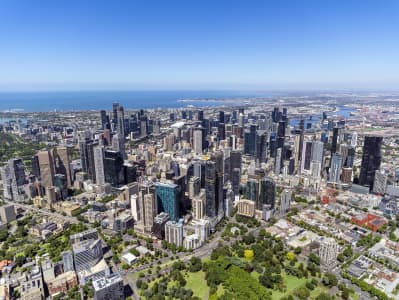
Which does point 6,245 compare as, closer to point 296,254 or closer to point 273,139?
point 296,254

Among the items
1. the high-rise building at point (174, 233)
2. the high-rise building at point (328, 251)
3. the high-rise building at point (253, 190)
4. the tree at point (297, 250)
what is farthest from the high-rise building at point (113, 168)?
the high-rise building at point (328, 251)

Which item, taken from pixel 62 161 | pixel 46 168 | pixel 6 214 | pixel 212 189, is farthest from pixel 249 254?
pixel 62 161

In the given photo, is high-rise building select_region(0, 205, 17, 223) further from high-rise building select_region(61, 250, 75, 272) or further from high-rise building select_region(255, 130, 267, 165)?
high-rise building select_region(255, 130, 267, 165)

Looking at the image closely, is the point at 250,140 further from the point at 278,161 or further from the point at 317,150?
the point at 317,150

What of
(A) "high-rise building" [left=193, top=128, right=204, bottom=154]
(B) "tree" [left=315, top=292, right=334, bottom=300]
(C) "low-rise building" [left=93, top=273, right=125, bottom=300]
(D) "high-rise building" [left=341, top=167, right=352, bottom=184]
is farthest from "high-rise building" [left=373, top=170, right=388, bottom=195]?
(C) "low-rise building" [left=93, top=273, right=125, bottom=300]

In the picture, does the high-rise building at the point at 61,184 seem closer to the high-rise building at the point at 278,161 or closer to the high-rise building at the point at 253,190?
the high-rise building at the point at 253,190

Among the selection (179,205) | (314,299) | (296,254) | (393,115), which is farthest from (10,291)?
(393,115)

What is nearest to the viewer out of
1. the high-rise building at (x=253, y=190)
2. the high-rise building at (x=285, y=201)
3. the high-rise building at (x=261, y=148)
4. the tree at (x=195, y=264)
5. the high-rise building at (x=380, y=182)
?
the tree at (x=195, y=264)
